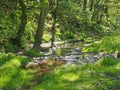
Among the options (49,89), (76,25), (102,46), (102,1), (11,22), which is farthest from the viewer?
(102,1)

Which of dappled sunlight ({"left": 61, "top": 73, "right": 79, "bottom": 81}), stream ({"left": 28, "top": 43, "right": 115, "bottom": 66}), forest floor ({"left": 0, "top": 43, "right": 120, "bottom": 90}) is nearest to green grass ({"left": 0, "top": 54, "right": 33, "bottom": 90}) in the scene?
forest floor ({"left": 0, "top": 43, "right": 120, "bottom": 90})

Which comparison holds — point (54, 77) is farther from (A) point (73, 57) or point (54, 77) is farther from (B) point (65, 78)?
(A) point (73, 57)

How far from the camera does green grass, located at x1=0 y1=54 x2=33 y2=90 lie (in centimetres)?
1310

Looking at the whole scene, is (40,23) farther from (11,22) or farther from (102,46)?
(102,46)

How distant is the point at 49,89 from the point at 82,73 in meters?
3.26

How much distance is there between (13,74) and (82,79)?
3275mm

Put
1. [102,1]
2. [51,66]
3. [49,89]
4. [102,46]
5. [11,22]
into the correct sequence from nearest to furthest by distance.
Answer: [49,89] < [51,66] < [102,46] < [11,22] < [102,1]

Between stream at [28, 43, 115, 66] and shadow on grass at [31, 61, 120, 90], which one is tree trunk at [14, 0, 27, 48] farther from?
shadow on grass at [31, 61, 120, 90]

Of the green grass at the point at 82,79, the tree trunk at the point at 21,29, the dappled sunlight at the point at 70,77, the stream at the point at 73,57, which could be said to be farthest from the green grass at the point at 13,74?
the tree trunk at the point at 21,29

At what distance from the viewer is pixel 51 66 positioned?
17875mm

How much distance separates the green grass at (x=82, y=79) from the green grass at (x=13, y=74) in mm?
877

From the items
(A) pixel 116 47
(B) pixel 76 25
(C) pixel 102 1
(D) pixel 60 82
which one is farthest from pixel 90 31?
(D) pixel 60 82

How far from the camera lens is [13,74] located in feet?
47.8

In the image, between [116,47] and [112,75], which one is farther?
[116,47]
